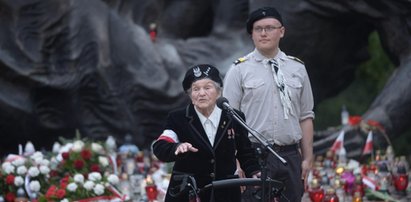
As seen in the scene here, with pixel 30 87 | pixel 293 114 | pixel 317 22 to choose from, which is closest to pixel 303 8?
pixel 317 22

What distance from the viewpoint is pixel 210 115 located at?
6352mm

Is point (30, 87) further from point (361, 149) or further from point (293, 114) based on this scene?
point (293, 114)

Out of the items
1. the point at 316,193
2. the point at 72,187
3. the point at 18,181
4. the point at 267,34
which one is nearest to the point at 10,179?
the point at 18,181

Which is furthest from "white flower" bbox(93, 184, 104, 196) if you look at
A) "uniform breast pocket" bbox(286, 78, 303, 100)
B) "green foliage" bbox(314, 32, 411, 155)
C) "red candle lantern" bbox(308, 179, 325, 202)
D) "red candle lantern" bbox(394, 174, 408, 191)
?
"green foliage" bbox(314, 32, 411, 155)

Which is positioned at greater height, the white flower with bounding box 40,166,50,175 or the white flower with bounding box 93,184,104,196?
the white flower with bounding box 40,166,50,175

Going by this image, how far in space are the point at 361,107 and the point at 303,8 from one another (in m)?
5.58

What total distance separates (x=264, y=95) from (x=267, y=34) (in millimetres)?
299

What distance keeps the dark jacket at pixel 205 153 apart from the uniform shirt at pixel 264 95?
35cm

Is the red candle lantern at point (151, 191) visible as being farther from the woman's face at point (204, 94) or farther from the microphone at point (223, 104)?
the microphone at point (223, 104)

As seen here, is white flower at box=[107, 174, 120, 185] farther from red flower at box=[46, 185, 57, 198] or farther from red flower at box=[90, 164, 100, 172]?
red flower at box=[46, 185, 57, 198]

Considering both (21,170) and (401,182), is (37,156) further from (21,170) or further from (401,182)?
(401,182)

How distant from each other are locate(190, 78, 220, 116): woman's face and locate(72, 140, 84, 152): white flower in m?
3.29

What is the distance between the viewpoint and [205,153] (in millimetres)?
6316

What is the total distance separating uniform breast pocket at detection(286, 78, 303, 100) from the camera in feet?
22.2
